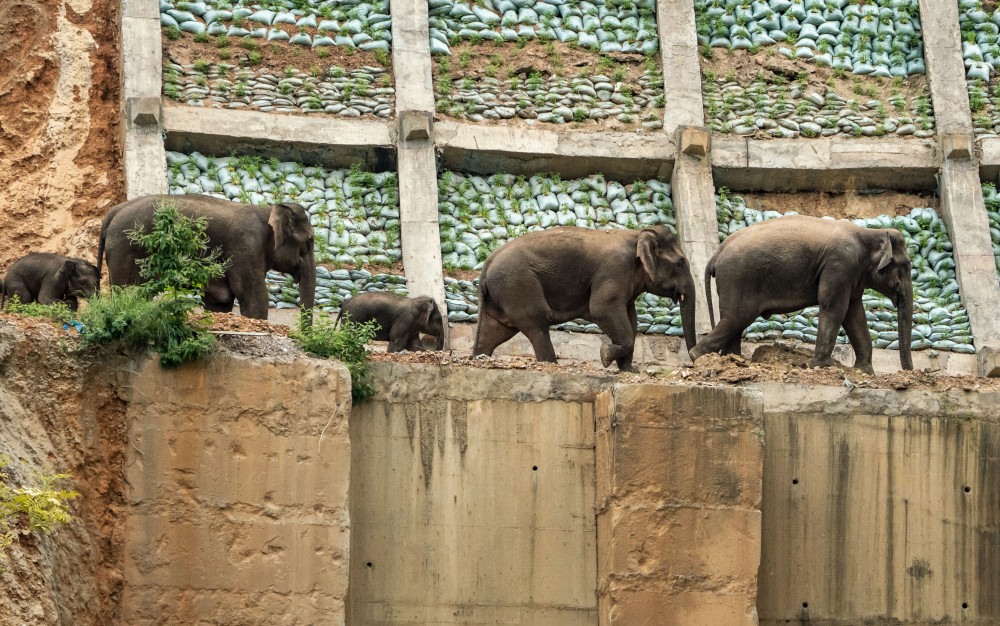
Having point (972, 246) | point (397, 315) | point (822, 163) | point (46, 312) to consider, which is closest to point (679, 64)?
point (822, 163)

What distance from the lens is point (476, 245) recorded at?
21391 millimetres

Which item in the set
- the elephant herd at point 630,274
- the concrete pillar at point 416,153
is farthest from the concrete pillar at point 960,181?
the concrete pillar at point 416,153

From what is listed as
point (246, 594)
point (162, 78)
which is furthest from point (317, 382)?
point (162, 78)

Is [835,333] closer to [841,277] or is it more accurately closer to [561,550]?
[841,277]

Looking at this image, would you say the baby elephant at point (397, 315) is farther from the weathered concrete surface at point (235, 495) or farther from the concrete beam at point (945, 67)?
the concrete beam at point (945, 67)

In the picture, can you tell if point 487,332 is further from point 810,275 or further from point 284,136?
point 284,136

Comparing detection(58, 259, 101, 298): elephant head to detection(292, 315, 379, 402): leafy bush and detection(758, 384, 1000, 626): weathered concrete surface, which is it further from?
Answer: detection(758, 384, 1000, 626): weathered concrete surface

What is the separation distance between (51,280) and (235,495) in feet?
17.1

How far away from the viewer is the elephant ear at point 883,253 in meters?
17.0

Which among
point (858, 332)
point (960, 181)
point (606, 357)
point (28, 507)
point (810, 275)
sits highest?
point (960, 181)

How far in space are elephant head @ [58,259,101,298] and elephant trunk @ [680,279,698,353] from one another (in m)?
5.71

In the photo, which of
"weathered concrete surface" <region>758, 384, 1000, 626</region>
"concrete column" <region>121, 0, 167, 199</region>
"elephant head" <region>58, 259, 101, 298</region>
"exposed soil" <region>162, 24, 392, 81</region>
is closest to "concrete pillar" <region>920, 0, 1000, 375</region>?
"weathered concrete surface" <region>758, 384, 1000, 626</region>

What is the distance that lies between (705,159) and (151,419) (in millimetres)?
10539

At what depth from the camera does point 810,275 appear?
16984 mm
